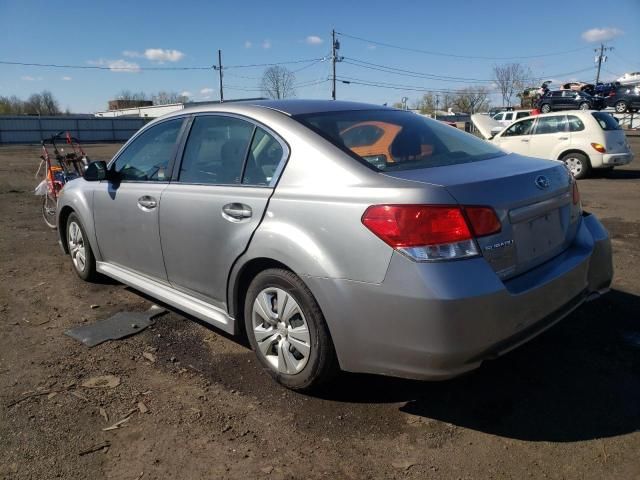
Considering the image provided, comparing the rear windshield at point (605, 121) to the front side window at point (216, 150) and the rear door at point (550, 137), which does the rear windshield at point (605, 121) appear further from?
the front side window at point (216, 150)

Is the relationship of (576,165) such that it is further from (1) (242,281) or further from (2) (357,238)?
(2) (357,238)

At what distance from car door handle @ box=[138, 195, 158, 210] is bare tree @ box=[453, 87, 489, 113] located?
9029 centimetres

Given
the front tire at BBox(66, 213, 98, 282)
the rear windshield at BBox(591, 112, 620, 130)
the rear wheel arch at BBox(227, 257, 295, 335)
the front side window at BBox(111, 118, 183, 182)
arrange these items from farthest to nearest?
1. the rear windshield at BBox(591, 112, 620, 130)
2. the front tire at BBox(66, 213, 98, 282)
3. the front side window at BBox(111, 118, 183, 182)
4. the rear wheel arch at BBox(227, 257, 295, 335)

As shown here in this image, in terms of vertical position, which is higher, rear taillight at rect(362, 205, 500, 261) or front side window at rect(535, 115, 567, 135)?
front side window at rect(535, 115, 567, 135)

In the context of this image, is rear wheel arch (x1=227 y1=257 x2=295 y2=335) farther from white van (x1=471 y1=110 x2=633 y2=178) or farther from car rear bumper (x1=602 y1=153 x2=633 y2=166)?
car rear bumper (x1=602 y1=153 x2=633 y2=166)

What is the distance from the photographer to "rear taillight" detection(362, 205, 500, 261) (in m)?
2.31

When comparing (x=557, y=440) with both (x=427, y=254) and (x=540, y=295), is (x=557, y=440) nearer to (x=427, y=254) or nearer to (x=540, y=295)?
(x=540, y=295)

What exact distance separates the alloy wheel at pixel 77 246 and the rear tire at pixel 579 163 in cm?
1173

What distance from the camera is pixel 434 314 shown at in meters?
2.27

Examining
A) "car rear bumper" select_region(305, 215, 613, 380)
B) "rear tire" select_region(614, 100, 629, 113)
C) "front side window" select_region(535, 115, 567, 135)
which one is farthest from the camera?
"rear tire" select_region(614, 100, 629, 113)

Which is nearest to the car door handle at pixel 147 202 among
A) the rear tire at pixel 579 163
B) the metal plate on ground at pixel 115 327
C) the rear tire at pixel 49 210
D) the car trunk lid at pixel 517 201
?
the metal plate on ground at pixel 115 327

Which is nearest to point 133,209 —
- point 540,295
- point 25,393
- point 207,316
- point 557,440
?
point 207,316

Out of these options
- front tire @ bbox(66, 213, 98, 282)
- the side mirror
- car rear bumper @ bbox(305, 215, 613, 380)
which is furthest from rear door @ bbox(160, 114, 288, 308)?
front tire @ bbox(66, 213, 98, 282)

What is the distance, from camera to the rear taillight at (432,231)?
231 cm
